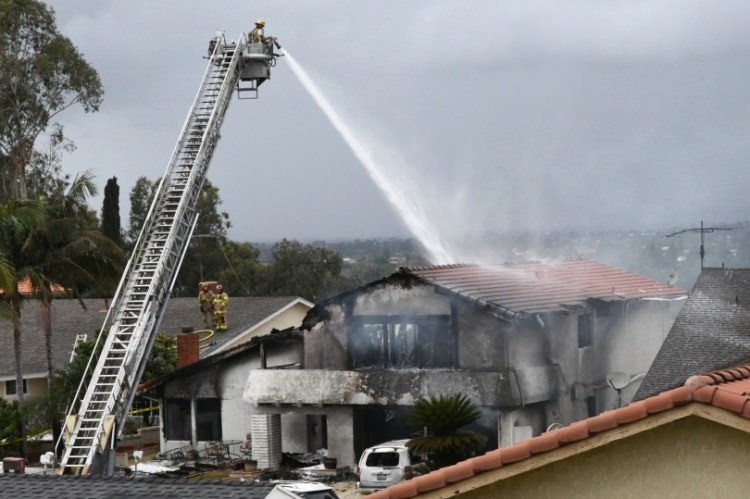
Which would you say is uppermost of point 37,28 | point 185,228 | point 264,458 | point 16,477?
point 37,28

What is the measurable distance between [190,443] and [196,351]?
485 cm

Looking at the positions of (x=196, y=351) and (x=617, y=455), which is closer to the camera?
(x=617, y=455)

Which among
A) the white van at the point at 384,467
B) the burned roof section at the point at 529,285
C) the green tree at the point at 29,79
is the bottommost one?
the white van at the point at 384,467

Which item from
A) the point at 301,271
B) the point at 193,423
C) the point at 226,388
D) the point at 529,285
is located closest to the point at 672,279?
the point at 529,285

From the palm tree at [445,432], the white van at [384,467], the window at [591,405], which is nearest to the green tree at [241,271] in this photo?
the window at [591,405]

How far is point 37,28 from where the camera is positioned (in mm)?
68250

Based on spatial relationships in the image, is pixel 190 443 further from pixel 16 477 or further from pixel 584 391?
pixel 16 477

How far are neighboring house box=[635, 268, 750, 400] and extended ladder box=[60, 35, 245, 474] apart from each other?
1463 cm

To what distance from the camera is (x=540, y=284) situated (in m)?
48.5

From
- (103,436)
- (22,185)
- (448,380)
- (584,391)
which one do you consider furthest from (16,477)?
(22,185)

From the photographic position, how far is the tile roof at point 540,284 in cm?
4472

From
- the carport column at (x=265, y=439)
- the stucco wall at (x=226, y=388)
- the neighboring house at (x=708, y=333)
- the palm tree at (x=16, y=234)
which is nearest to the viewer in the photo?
the neighboring house at (x=708, y=333)

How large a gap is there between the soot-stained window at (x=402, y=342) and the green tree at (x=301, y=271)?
156 feet

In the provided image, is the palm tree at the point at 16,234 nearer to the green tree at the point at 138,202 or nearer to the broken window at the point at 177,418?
the broken window at the point at 177,418
